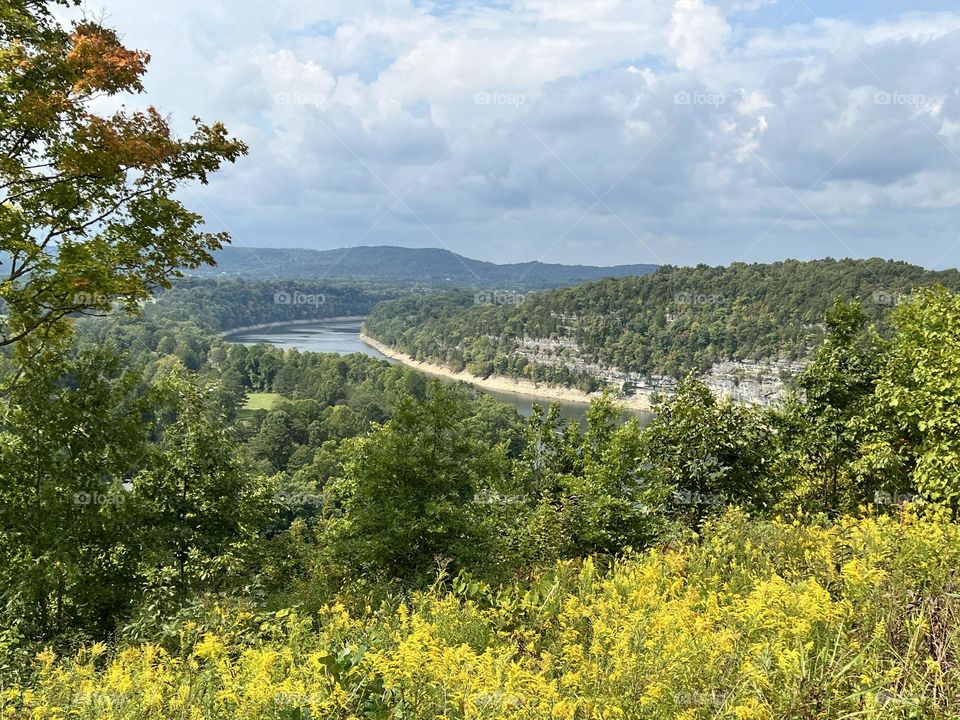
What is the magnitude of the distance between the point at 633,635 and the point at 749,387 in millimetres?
111801

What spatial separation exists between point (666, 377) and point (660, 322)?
65.4ft

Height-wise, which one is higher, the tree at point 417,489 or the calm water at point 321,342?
the tree at point 417,489

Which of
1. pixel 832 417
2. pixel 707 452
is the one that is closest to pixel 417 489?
pixel 707 452

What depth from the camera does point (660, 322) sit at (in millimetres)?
140375

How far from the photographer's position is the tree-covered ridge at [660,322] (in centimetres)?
11319

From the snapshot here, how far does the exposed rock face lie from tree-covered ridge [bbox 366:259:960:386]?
2.24 feet

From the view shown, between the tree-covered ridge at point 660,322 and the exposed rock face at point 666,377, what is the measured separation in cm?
68

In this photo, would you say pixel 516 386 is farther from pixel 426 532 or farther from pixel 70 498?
pixel 70 498

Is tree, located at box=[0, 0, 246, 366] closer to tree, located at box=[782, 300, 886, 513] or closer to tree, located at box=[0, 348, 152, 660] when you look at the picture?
tree, located at box=[0, 348, 152, 660]

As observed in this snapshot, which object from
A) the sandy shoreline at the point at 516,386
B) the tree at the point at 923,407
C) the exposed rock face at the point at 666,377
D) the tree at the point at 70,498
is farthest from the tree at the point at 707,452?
the sandy shoreline at the point at 516,386

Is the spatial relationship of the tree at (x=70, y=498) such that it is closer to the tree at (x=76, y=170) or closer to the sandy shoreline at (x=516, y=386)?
the tree at (x=76, y=170)

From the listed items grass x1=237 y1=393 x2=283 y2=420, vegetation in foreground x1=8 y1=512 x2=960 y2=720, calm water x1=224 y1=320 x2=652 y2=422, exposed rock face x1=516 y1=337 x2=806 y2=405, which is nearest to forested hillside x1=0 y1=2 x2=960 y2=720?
vegetation in foreground x1=8 y1=512 x2=960 y2=720

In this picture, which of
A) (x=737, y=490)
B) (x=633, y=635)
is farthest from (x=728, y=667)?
(x=737, y=490)

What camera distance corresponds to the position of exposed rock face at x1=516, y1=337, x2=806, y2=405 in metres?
104
